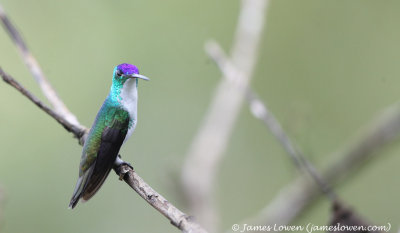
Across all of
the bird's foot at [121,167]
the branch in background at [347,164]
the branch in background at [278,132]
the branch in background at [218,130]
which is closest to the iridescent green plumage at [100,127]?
the bird's foot at [121,167]

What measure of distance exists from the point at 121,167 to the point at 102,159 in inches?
6.9

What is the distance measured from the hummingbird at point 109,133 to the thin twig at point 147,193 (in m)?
0.13

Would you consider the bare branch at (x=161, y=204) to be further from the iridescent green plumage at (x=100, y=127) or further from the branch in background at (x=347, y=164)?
the branch in background at (x=347, y=164)

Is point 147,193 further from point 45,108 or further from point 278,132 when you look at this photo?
point 45,108

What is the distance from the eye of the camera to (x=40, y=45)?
→ 7320mm

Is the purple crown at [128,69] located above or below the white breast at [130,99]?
above

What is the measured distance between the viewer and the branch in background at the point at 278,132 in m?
2.14

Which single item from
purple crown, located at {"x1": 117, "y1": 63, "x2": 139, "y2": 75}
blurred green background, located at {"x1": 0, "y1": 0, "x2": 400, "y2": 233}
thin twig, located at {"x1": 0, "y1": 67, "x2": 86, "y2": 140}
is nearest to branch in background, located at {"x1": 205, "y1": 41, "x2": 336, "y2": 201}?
purple crown, located at {"x1": 117, "y1": 63, "x2": 139, "y2": 75}

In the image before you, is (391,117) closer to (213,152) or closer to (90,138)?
(213,152)

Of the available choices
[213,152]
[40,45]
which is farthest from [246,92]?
[40,45]

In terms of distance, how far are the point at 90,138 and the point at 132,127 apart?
0.29 metres

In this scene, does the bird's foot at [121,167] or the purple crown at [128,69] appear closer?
the bird's foot at [121,167]

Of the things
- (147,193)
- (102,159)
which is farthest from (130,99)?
(147,193)

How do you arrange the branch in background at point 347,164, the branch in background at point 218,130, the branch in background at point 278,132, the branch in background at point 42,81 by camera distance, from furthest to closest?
the branch in background at point 42,81 → the branch in background at point 218,130 → the branch in background at point 347,164 → the branch in background at point 278,132
